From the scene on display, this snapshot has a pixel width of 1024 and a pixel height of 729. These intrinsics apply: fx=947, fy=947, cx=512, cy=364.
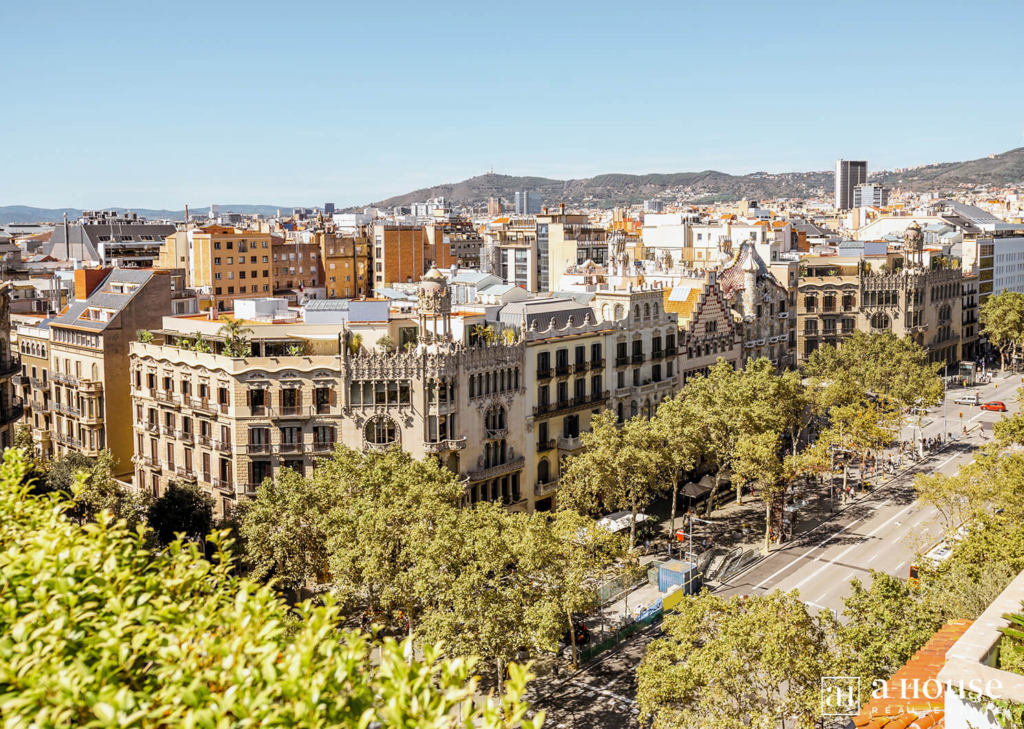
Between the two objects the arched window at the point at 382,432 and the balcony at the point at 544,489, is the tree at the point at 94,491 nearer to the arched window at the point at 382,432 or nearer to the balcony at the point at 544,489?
the arched window at the point at 382,432

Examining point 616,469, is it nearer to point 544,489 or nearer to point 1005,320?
point 544,489

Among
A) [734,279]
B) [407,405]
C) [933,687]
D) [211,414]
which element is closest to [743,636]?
[933,687]

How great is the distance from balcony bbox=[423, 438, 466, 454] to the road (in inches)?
740

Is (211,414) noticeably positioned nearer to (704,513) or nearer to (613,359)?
(613,359)

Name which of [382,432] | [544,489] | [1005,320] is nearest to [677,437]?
[544,489]

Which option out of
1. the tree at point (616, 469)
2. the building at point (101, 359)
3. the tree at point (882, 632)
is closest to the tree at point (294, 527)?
the tree at point (616, 469)

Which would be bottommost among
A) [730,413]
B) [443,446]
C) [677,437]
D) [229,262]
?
[677,437]

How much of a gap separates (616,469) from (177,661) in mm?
52074

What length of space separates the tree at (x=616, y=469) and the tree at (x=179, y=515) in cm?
2490

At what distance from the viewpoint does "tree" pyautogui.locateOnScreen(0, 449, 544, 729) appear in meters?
15.0

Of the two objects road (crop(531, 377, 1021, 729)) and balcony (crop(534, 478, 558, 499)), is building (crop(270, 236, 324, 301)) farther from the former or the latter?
road (crop(531, 377, 1021, 729))

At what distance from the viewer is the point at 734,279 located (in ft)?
382

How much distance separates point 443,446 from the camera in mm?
67375

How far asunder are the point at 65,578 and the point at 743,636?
25.9 metres
